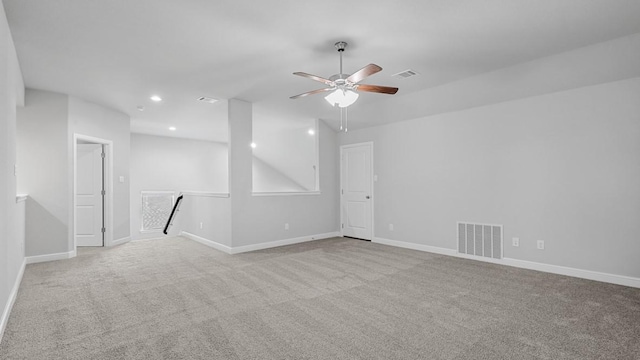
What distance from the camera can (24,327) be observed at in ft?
8.22

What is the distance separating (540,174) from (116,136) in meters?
7.41

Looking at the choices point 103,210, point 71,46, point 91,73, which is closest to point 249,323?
point 71,46

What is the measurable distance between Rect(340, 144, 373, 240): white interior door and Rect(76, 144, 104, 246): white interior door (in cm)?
493

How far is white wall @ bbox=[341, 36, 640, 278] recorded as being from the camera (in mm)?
3537

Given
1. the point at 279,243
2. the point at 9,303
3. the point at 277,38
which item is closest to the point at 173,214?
the point at 279,243

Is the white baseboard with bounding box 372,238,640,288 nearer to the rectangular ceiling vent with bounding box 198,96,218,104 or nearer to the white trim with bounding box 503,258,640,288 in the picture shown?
the white trim with bounding box 503,258,640,288

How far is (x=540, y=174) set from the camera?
414 cm

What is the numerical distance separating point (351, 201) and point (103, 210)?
5.02m

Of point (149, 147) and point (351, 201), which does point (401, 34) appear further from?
point (149, 147)

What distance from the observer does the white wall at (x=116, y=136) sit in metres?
5.42

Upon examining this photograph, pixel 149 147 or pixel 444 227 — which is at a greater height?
pixel 149 147

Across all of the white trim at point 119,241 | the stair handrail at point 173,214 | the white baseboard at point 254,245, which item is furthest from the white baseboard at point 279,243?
the stair handrail at point 173,214

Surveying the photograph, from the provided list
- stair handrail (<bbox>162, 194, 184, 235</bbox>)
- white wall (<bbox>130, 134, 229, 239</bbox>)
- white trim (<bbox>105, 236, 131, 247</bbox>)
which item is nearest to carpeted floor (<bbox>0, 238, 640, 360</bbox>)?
white trim (<bbox>105, 236, 131, 247</bbox>)

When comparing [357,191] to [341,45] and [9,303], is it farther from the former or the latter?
[9,303]
